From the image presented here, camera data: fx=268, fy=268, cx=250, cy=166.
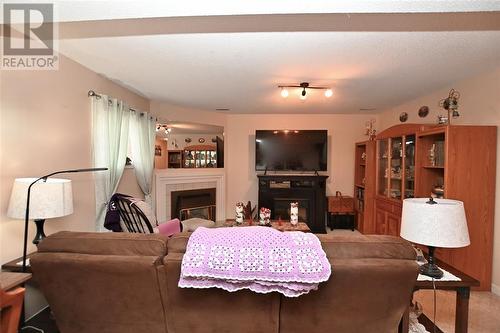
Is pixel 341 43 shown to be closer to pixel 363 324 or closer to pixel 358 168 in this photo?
pixel 363 324

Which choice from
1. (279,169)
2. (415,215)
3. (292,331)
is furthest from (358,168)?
(292,331)

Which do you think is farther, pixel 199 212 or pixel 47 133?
pixel 199 212

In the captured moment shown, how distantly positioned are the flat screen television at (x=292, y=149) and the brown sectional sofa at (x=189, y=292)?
362 cm

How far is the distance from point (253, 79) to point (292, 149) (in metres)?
2.23

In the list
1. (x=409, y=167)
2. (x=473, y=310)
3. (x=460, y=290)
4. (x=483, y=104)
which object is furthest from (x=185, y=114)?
(x=473, y=310)

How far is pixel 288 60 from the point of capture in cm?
252

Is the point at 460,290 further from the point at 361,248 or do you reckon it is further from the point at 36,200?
the point at 36,200

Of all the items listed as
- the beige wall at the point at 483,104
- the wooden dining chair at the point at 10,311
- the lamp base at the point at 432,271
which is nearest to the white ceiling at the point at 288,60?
the beige wall at the point at 483,104

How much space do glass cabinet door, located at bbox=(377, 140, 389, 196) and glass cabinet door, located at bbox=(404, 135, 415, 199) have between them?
0.45m

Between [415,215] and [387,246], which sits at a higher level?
[415,215]

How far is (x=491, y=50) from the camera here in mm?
2299

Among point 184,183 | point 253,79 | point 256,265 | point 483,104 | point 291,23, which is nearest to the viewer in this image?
point 256,265

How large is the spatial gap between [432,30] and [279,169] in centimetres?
346

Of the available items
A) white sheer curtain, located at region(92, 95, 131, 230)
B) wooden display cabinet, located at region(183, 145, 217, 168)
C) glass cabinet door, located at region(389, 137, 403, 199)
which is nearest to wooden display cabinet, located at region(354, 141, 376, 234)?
glass cabinet door, located at region(389, 137, 403, 199)
